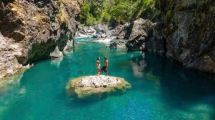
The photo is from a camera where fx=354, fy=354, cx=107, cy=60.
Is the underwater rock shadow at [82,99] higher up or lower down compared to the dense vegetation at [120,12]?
lower down

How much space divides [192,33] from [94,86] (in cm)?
2997

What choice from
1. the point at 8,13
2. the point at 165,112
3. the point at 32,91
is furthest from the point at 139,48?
the point at 165,112

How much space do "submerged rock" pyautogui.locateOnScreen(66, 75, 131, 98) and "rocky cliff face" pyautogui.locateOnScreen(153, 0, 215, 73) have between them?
19942 mm

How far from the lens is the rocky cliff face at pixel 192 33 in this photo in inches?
2611

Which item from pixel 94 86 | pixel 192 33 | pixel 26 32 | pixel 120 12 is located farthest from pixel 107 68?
pixel 120 12

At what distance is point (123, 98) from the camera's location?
49438 millimetres

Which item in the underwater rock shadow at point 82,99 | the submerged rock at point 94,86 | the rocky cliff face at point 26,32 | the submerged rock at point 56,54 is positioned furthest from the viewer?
the submerged rock at point 56,54

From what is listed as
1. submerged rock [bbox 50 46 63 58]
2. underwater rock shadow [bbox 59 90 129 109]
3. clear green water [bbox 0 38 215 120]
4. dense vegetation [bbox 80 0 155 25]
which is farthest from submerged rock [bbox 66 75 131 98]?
dense vegetation [bbox 80 0 155 25]

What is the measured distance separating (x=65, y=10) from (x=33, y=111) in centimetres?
6054

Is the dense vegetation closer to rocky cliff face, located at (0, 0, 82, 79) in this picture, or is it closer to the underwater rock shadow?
rocky cliff face, located at (0, 0, 82, 79)

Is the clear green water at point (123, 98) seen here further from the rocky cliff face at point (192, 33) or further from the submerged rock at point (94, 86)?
the rocky cliff face at point (192, 33)

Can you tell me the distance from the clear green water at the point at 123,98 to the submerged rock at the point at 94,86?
145cm

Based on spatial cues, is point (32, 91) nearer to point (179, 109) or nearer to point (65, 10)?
point (179, 109)

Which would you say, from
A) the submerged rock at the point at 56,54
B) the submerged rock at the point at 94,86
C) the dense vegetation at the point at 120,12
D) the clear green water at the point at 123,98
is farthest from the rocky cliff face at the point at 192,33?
the dense vegetation at the point at 120,12
